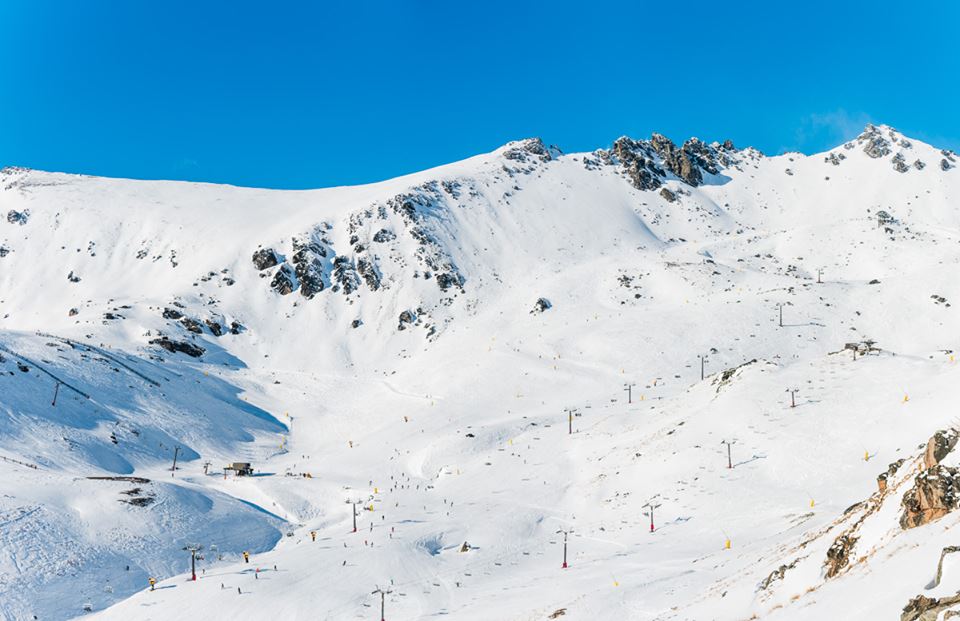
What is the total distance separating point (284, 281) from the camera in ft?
459

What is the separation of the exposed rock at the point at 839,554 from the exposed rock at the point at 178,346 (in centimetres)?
10894

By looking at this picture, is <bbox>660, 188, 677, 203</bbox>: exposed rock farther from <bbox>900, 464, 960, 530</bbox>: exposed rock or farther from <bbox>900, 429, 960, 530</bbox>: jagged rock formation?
<bbox>900, 464, 960, 530</bbox>: exposed rock

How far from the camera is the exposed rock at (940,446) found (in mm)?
20031

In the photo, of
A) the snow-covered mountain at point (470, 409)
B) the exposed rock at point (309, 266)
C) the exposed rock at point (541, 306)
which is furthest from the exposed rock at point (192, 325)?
the exposed rock at point (541, 306)

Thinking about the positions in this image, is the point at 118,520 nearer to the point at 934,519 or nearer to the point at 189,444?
the point at 189,444

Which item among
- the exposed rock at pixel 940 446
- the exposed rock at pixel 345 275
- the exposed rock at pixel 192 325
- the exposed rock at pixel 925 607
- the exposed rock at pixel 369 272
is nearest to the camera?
the exposed rock at pixel 925 607

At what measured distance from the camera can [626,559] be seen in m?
38.8

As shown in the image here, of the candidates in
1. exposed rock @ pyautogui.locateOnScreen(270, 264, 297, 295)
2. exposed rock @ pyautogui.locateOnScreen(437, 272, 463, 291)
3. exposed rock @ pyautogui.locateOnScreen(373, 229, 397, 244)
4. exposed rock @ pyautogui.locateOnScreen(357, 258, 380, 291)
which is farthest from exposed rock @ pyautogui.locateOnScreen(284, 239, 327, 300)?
exposed rock @ pyautogui.locateOnScreen(437, 272, 463, 291)

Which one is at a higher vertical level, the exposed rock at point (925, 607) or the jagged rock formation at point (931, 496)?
the jagged rock formation at point (931, 496)

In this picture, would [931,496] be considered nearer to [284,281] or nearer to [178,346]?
[178,346]

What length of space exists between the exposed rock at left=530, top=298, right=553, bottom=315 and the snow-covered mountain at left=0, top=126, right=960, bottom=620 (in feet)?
3.25

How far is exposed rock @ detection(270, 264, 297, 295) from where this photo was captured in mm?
139000

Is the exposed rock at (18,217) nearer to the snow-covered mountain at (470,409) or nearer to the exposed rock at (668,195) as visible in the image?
the snow-covered mountain at (470,409)

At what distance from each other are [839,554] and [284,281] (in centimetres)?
13163
